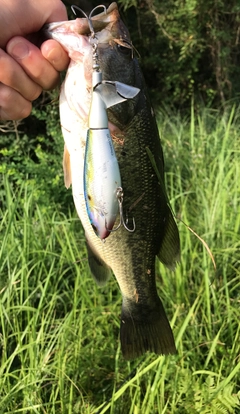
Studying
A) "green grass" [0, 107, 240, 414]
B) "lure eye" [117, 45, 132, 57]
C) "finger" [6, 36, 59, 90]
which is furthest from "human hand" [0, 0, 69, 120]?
"green grass" [0, 107, 240, 414]

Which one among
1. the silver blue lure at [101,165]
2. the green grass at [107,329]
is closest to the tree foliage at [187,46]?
the green grass at [107,329]

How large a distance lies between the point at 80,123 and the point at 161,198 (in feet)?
1.15

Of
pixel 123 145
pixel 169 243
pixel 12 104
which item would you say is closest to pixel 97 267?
pixel 169 243

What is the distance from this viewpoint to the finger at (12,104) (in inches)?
53.7

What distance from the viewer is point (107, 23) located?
1.21m

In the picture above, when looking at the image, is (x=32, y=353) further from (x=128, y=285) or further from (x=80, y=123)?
(x=80, y=123)

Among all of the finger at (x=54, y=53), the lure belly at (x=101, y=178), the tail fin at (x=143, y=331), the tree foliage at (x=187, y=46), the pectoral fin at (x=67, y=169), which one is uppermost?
the finger at (x=54, y=53)

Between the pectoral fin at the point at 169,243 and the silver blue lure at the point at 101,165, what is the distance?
1.14ft

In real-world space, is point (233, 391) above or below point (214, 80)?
above

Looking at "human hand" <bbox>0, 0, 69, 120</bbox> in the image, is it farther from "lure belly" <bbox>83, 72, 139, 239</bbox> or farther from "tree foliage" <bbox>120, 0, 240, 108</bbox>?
"tree foliage" <bbox>120, 0, 240, 108</bbox>

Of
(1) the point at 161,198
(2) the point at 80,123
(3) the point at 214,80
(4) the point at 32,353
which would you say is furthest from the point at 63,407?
(3) the point at 214,80

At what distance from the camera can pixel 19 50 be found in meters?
1.26

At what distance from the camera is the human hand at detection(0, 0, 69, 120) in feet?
4.11

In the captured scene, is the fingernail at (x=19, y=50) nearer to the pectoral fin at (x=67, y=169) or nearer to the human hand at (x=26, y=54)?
the human hand at (x=26, y=54)
